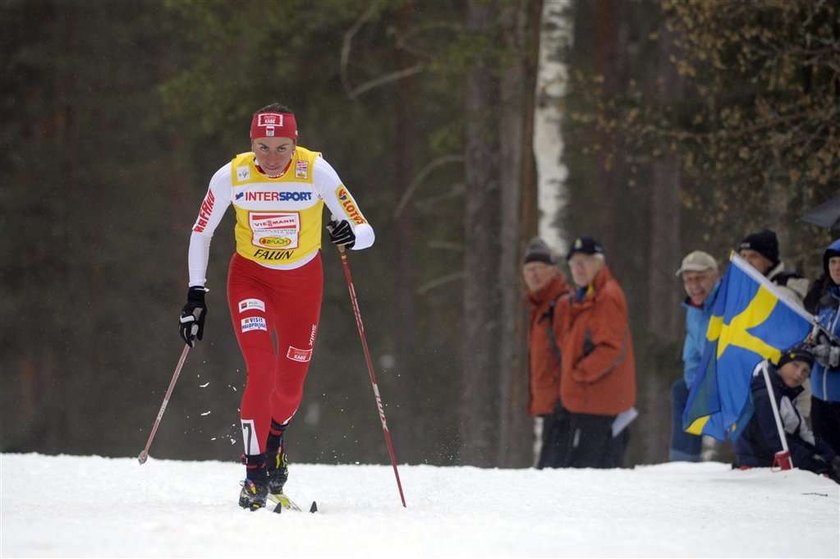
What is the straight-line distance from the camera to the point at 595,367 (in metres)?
11.3

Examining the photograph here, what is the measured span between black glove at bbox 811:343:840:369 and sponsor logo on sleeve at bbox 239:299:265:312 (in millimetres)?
3454

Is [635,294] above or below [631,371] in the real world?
below

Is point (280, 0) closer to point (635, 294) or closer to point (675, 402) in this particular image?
point (675, 402)

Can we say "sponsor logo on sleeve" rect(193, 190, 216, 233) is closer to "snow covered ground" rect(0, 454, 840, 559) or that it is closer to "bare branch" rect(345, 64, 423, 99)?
"snow covered ground" rect(0, 454, 840, 559)

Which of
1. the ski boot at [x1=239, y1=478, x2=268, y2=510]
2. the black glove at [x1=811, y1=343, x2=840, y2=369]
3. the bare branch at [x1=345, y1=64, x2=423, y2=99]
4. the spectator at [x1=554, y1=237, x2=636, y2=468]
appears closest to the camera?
the ski boot at [x1=239, y1=478, x2=268, y2=510]

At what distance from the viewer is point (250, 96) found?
19.5 meters

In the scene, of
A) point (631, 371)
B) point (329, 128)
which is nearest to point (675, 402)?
point (631, 371)

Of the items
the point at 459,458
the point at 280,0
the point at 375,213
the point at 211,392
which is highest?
the point at 280,0

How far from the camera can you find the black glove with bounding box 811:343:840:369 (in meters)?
9.25

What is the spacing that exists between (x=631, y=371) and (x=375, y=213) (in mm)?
14051

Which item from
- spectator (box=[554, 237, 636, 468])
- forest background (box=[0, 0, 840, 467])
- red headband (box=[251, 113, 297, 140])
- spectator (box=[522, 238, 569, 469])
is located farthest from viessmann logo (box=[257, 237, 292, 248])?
forest background (box=[0, 0, 840, 467])

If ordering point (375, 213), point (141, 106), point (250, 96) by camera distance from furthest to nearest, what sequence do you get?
1. point (141, 106)
2. point (375, 213)
3. point (250, 96)

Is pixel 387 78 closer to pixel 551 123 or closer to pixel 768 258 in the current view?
pixel 551 123

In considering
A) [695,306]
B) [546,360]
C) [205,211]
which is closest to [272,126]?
[205,211]
